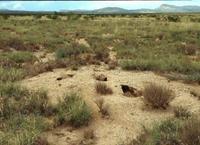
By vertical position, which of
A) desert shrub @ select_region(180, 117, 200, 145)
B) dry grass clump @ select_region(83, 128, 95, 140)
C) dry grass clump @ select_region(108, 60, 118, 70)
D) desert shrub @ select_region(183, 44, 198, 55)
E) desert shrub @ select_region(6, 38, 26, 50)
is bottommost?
desert shrub @ select_region(6, 38, 26, 50)

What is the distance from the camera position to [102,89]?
34.0 feet

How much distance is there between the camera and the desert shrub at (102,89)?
1033 centimetres

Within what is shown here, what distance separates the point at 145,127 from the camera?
8242 millimetres

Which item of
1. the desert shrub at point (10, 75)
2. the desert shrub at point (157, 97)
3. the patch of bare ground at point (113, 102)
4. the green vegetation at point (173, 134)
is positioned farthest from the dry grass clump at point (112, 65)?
the green vegetation at point (173, 134)

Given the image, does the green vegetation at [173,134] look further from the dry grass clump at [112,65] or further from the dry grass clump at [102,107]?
the dry grass clump at [112,65]

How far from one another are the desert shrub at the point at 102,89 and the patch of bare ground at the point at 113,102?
0.36 feet

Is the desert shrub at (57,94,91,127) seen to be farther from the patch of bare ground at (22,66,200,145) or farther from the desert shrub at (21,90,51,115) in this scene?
the desert shrub at (21,90,51,115)

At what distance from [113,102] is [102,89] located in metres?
0.70

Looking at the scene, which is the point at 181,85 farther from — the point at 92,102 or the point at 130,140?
the point at 130,140

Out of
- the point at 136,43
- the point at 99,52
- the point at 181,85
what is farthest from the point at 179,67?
the point at 136,43

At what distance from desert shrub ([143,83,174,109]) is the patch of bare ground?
138 mm

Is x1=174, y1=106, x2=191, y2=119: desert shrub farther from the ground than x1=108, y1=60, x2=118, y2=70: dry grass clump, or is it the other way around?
x1=174, y1=106, x2=191, y2=119: desert shrub

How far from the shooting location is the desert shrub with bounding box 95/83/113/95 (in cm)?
1033

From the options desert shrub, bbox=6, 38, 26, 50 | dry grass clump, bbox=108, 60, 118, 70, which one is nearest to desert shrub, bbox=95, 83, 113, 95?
dry grass clump, bbox=108, 60, 118, 70
